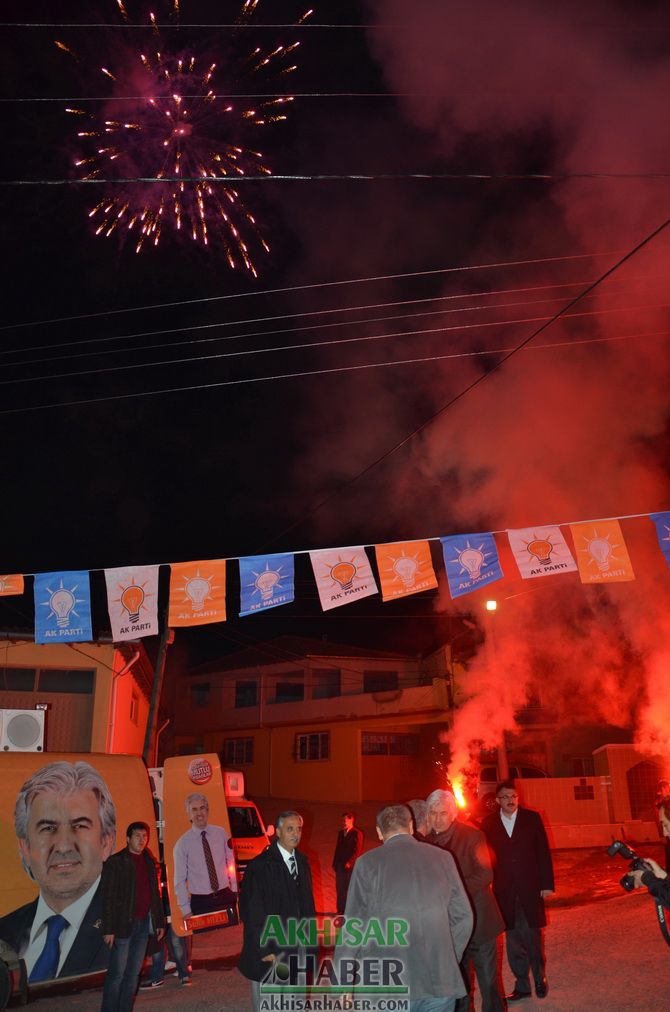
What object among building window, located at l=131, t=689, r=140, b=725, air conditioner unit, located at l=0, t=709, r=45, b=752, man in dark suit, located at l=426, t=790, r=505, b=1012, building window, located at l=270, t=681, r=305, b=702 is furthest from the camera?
building window, located at l=270, t=681, r=305, b=702

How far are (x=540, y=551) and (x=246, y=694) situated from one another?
28568 mm

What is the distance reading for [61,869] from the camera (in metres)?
6.88

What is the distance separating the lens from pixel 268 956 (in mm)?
4371

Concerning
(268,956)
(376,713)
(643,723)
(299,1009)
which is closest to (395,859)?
(268,956)

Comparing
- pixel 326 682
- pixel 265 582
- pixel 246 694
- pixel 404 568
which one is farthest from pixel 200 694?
pixel 404 568

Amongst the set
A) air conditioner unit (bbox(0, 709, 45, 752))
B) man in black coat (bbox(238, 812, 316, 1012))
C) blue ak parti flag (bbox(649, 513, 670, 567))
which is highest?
blue ak parti flag (bbox(649, 513, 670, 567))

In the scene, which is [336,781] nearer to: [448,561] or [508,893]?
[448,561]

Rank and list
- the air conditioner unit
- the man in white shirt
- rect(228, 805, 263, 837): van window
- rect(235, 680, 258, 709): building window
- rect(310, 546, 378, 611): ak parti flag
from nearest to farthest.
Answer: the air conditioner unit < the man in white shirt < rect(310, 546, 378, 611): ak parti flag < rect(228, 805, 263, 837): van window < rect(235, 680, 258, 709): building window

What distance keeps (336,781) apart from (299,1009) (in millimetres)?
27336

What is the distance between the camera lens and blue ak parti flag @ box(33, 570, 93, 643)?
1065 cm

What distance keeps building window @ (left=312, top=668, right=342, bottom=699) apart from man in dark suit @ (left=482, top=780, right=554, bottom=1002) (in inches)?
1110

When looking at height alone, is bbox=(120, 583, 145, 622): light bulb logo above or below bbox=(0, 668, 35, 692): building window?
above

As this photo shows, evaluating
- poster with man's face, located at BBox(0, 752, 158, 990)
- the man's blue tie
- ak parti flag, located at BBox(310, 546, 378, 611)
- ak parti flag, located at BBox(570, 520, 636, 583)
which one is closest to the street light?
ak parti flag, located at BBox(570, 520, 636, 583)

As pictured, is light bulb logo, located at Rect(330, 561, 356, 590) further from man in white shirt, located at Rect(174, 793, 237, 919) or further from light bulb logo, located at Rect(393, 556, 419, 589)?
man in white shirt, located at Rect(174, 793, 237, 919)
